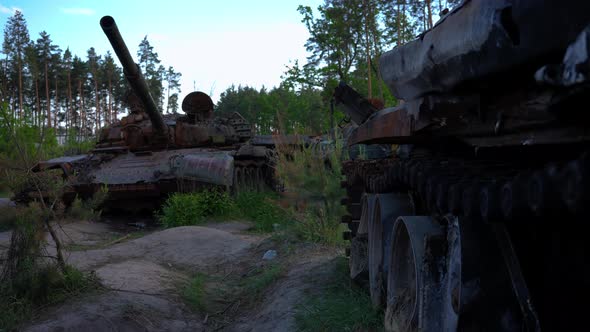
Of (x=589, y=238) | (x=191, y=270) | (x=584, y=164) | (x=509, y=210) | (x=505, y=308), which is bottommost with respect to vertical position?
(x=191, y=270)

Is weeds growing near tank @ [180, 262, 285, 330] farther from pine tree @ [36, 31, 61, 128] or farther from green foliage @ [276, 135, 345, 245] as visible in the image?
pine tree @ [36, 31, 61, 128]

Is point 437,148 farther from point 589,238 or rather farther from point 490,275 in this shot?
point 589,238

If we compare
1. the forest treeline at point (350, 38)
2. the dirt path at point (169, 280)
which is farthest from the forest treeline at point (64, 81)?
the dirt path at point (169, 280)

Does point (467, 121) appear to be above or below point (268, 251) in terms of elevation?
above

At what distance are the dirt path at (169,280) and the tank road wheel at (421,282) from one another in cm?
120

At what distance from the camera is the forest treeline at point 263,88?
2270 centimetres

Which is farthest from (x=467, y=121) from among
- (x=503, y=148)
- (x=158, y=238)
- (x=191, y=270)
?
(x=158, y=238)

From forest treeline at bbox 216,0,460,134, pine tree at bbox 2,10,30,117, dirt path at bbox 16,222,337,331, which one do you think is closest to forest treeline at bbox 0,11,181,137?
pine tree at bbox 2,10,30,117

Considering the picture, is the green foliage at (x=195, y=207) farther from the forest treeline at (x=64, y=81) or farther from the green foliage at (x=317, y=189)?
the forest treeline at (x=64, y=81)

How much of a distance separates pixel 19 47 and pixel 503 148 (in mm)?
38878

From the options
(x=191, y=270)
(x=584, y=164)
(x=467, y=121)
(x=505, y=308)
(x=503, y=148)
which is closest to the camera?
(x=584, y=164)

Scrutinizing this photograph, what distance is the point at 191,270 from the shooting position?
7.31 metres

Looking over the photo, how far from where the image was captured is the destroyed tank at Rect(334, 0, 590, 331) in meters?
1.27

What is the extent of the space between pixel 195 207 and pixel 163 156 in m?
1.71
